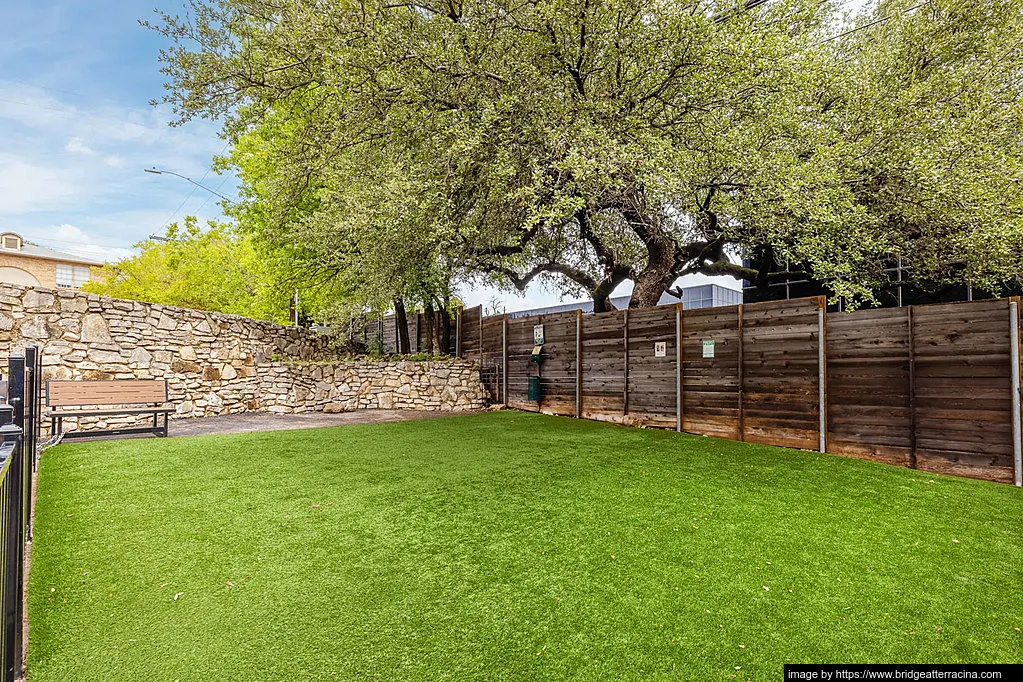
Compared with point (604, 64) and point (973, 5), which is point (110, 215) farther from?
point (973, 5)

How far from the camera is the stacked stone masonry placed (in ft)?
27.2

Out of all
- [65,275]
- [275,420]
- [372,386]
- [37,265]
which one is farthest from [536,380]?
[37,265]

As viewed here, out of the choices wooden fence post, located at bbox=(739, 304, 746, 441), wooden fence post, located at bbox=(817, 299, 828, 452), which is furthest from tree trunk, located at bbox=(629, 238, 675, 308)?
wooden fence post, located at bbox=(817, 299, 828, 452)

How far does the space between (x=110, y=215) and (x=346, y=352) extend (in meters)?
15.6

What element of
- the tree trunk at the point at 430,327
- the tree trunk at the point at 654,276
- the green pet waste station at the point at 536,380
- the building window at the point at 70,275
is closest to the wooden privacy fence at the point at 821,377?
the green pet waste station at the point at 536,380

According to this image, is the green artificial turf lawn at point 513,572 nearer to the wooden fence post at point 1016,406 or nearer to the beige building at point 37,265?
the wooden fence post at point 1016,406

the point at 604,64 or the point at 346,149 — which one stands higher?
the point at 604,64

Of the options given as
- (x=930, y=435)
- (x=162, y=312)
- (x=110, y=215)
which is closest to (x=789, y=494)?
(x=930, y=435)

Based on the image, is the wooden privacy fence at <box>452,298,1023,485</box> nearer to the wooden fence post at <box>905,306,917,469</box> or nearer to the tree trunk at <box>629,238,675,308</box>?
the wooden fence post at <box>905,306,917,469</box>

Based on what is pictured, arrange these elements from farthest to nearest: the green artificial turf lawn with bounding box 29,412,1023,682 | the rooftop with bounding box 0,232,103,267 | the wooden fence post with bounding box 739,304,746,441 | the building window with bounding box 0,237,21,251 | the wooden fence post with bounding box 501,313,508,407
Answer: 1. the building window with bounding box 0,237,21,251
2. the rooftop with bounding box 0,232,103,267
3. the wooden fence post with bounding box 501,313,508,407
4. the wooden fence post with bounding box 739,304,746,441
5. the green artificial turf lawn with bounding box 29,412,1023,682

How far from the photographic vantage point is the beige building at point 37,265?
36406mm

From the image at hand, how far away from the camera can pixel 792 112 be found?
758cm

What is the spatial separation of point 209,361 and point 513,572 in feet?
31.7

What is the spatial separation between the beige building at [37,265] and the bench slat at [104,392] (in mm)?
38371
